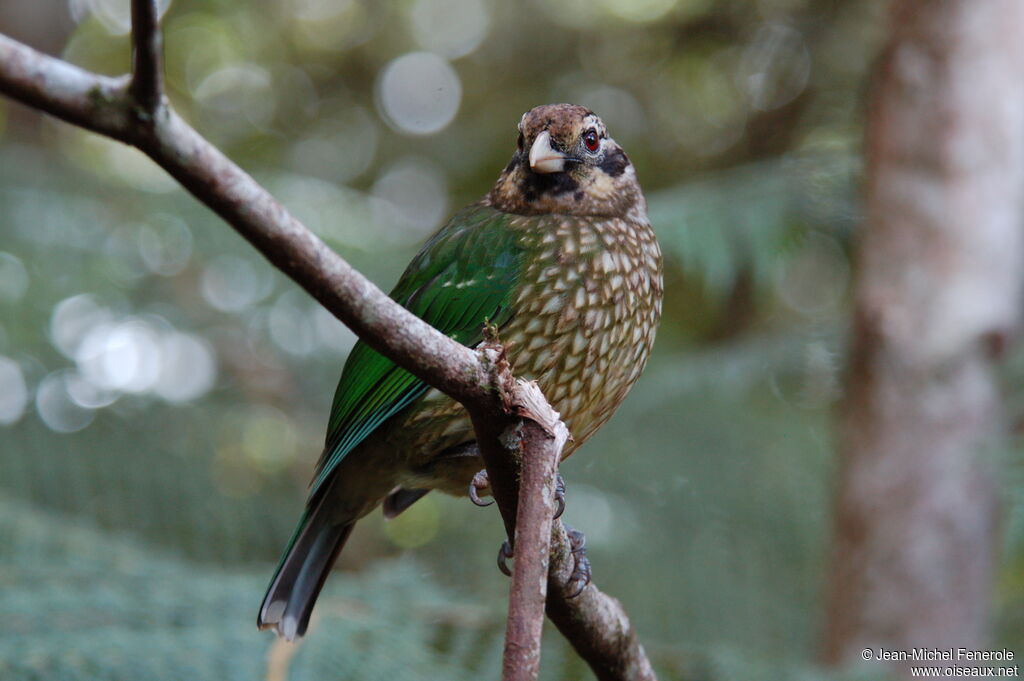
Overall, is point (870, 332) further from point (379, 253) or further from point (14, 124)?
point (14, 124)

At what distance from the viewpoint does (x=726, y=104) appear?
→ 21.4ft

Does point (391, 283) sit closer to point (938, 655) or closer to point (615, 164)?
point (615, 164)

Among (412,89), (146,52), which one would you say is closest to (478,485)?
(146,52)

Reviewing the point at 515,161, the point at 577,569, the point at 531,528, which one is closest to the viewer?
the point at 531,528

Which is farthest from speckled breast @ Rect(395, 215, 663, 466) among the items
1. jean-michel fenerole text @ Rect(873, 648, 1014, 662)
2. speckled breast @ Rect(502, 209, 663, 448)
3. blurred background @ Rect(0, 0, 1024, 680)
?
jean-michel fenerole text @ Rect(873, 648, 1014, 662)

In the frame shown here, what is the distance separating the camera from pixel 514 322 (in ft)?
7.63

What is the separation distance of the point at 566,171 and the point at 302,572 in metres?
1.04

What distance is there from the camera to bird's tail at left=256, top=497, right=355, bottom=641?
7.96 ft

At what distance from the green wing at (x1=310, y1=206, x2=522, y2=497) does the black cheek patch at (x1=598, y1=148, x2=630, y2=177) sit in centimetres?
25

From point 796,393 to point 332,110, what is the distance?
11.8 ft

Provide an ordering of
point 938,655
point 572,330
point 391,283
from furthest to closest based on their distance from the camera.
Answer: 1. point 391,283
2. point 938,655
3. point 572,330

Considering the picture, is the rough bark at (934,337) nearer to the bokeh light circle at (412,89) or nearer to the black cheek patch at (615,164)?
the black cheek patch at (615,164)

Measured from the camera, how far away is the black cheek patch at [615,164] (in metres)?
2.56

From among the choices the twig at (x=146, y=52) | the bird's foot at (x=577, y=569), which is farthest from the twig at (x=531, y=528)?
the twig at (x=146, y=52)
